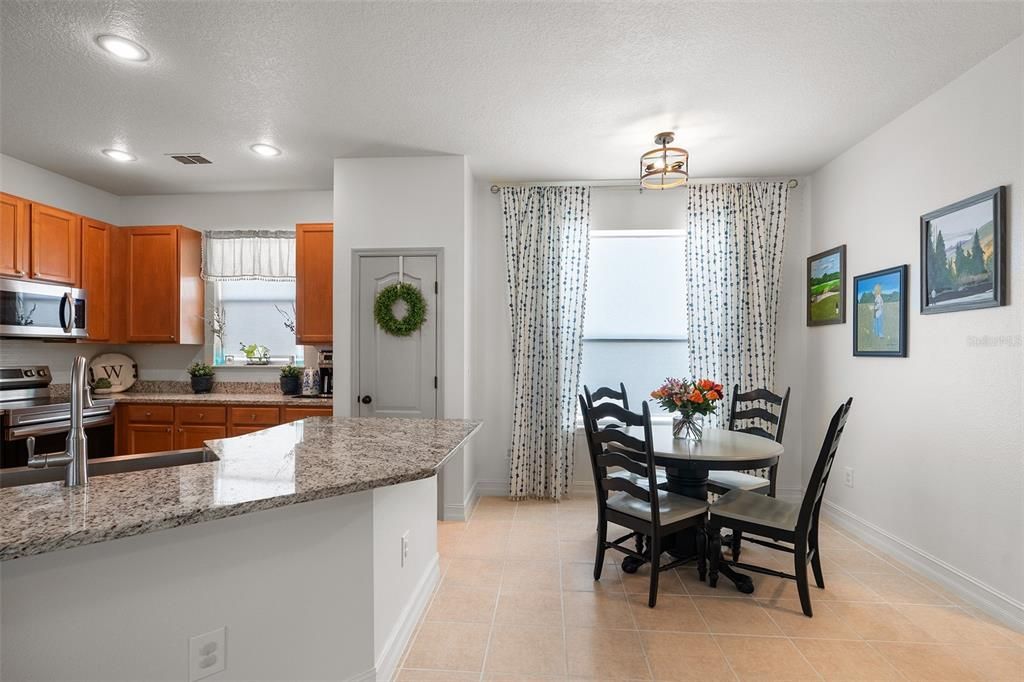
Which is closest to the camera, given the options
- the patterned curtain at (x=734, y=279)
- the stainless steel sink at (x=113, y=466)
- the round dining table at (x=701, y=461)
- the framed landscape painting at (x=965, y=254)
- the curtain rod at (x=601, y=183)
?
the stainless steel sink at (x=113, y=466)

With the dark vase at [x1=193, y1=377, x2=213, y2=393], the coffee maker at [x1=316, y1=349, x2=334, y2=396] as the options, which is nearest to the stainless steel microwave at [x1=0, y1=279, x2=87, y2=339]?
the dark vase at [x1=193, y1=377, x2=213, y2=393]

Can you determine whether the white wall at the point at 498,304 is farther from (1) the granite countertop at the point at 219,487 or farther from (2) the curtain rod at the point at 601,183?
(1) the granite countertop at the point at 219,487

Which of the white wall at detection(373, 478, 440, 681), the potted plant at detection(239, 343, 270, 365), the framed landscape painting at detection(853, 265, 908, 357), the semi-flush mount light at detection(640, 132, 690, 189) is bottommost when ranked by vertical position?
the white wall at detection(373, 478, 440, 681)

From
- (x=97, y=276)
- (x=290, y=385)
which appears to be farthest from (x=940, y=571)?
(x=97, y=276)

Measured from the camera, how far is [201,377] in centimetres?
477

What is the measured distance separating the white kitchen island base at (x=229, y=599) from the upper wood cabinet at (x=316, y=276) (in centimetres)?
262

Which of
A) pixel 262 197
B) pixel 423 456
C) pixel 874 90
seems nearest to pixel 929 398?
pixel 874 90

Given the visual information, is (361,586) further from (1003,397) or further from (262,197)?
(262,197)

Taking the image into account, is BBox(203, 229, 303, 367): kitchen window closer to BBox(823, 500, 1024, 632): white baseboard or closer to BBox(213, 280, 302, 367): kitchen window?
BBox(213, 280, 302, 367): kitchen window

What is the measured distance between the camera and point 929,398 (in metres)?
3.01

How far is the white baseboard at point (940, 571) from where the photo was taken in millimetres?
2486

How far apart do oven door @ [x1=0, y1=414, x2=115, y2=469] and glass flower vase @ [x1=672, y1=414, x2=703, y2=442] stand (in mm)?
3706

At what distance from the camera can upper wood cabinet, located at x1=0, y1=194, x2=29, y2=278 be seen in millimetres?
3688

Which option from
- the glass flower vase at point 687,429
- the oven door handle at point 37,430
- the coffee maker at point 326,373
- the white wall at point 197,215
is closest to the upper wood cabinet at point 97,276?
the white wall at point 197,215
